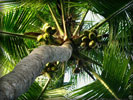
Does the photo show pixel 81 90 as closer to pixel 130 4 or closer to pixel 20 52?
pixel 20 52

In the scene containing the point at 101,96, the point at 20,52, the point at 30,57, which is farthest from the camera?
the point at 20,52

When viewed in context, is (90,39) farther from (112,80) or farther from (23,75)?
(23,75)

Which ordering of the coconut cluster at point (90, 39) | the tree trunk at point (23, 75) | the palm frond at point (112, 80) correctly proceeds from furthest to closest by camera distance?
1. the coconut cluster at point (90, 39)
2. the palm frond at point (112, 80)
3. the tree trunk at point (23, 75)

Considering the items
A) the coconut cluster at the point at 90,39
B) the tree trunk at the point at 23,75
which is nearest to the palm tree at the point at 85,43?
the coconut cluster at the point at 90,39

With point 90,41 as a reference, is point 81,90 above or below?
below

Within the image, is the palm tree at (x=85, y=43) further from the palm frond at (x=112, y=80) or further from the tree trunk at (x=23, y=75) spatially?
the tree trunk at (x=23, y=75)

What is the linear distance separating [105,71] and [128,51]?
0.54m

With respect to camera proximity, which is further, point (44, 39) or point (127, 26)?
point (127, 26)

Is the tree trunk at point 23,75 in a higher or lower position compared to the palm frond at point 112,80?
higher

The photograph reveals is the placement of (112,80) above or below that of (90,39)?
below

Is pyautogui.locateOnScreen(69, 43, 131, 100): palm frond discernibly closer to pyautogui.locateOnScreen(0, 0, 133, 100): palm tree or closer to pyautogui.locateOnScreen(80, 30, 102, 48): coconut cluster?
pyautogui.locateOnScreen(0, 0, 133, 100): palm tree

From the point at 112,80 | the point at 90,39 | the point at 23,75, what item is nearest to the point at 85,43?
the point at 90,39

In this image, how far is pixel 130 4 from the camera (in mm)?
2631

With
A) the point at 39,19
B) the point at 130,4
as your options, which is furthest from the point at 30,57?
the point at 39,19
